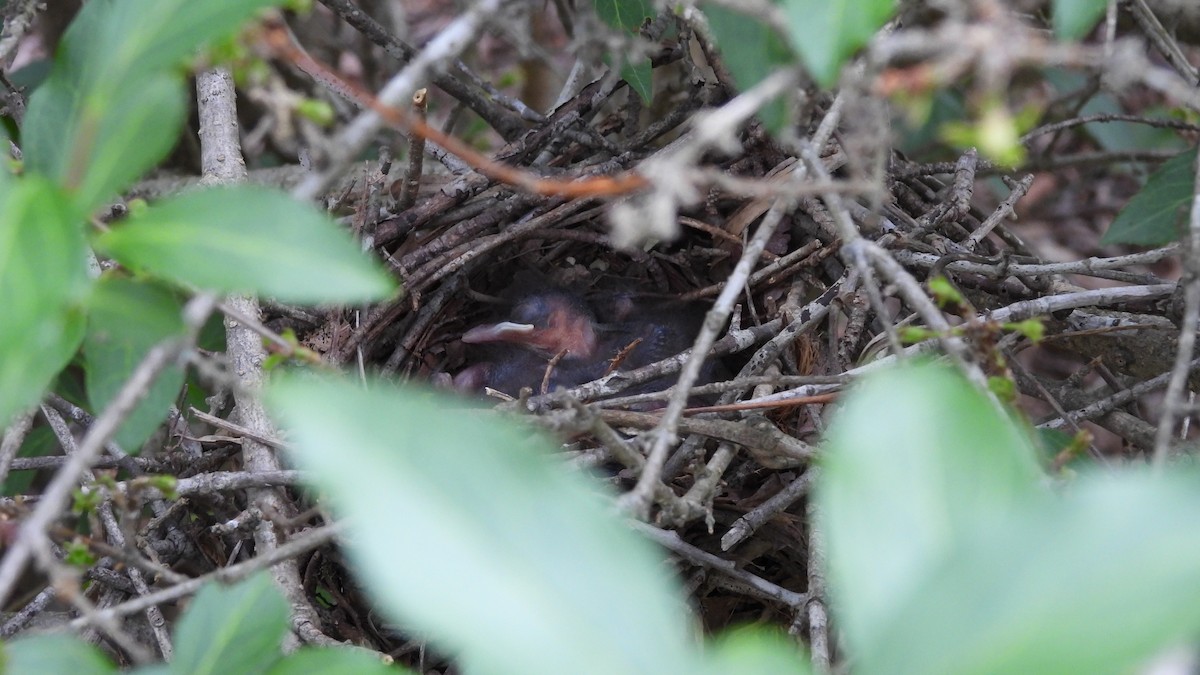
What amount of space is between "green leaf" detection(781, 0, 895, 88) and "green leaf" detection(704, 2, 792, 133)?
0.24m

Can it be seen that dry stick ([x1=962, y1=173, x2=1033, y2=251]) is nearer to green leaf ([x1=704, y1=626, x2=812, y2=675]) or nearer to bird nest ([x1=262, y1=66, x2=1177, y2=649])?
bird nest ([x1=262, y1=66, x2=1177, y2=649])

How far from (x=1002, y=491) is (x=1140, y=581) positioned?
0.10m

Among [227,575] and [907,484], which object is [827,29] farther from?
[227,575]

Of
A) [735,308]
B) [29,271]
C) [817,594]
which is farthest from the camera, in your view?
[735,308]

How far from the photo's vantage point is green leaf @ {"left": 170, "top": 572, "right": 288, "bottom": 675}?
34.0 inches

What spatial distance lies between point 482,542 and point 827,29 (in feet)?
1.53

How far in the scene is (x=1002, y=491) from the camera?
0.64m

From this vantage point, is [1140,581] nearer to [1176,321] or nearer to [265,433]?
[1176,321]

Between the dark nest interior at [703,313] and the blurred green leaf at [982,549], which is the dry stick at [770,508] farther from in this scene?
the blurred green leaf at [982,549]

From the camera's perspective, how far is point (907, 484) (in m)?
0.64

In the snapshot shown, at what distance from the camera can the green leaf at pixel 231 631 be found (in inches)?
34.0

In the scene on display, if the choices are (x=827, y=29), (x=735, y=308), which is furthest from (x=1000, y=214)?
(x=827, y=29)

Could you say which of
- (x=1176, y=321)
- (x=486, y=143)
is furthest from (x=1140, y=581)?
(x=486, y=143)

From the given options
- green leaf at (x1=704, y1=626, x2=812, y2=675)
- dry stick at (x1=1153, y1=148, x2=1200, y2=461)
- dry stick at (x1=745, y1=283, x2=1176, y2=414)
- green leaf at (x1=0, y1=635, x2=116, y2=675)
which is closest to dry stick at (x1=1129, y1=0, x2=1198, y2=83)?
dry stick at (x1=745, y1=283, x2=1176, y2=414)
